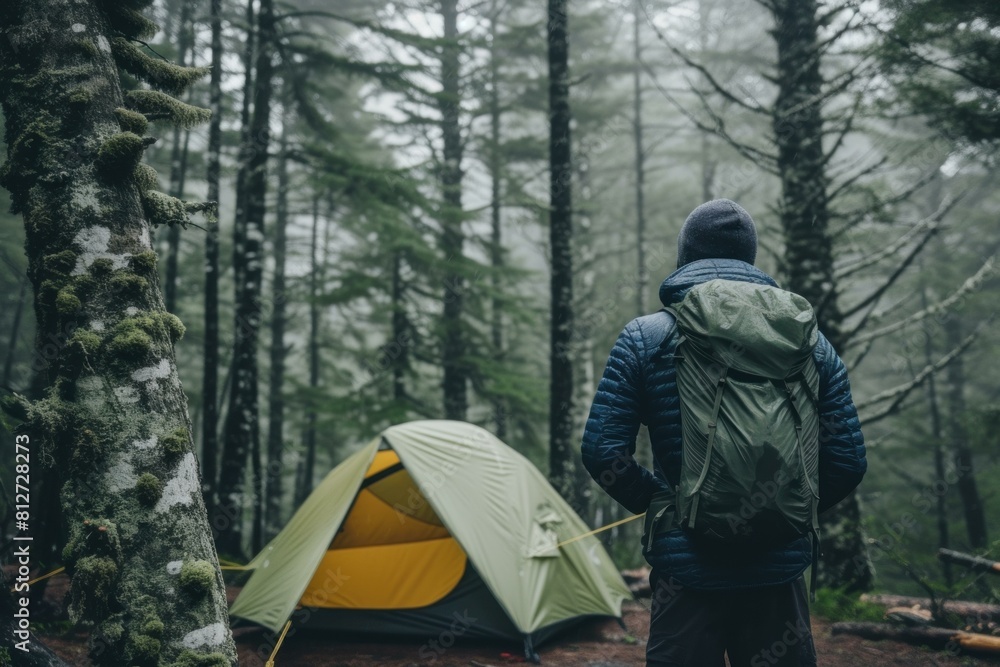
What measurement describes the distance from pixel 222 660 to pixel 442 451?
3243mm

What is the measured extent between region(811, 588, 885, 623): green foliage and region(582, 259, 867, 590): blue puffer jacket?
14.2 feet

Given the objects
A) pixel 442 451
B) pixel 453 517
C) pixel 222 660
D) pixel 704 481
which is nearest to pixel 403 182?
pixel 442 451

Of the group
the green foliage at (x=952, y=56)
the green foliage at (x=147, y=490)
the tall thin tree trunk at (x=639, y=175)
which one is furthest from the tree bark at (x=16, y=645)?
the tall thin tree trunk at (x=639, y=175)

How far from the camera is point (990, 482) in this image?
15000 mm

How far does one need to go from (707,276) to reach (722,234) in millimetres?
220

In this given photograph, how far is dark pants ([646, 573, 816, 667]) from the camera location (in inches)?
81.7

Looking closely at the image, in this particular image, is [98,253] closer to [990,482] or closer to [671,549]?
[671,549]

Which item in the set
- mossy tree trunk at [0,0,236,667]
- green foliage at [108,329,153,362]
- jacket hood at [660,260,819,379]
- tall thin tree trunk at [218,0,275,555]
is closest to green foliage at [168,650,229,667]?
mossy tree trunk at [0,0,236,667]

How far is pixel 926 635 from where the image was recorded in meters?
5.11

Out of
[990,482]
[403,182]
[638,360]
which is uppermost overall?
[403,182]

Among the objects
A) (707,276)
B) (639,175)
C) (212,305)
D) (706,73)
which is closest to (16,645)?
(707,276)

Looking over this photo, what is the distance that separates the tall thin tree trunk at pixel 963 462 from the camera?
1325cm

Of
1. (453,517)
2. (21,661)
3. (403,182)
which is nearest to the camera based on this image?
(21,661)

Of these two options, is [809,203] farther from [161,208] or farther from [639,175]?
[639,175]
